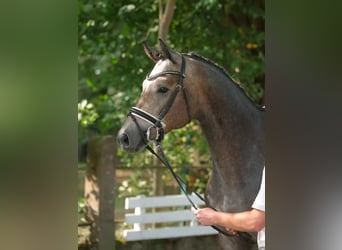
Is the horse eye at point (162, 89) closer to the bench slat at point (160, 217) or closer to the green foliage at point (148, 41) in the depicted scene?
the green foliage at point (148, 41)

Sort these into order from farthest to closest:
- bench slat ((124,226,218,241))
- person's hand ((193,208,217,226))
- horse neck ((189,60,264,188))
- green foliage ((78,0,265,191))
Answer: green foliage ((78,0,265,191)), bench slat ((124,226,218,241)), horse neck ((189,60,264,188)), person's hand ((193,208,217,226))

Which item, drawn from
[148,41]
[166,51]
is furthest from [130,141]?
[148,41]

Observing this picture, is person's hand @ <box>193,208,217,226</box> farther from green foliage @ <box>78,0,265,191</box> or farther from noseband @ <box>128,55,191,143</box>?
green foliage @ <box>78,0,265,191</box>

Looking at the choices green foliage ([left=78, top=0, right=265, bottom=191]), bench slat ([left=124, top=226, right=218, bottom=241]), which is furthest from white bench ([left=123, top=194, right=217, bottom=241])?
green foliage ([left=78, top=0, right=265, bottom=191])

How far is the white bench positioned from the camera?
5.32 meters

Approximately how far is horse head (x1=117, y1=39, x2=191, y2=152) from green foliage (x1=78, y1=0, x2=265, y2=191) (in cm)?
288

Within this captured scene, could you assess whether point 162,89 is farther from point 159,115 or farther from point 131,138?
point 131,138

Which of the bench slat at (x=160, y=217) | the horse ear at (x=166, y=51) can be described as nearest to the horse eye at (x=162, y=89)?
the horse ear at (x=166, y=51)

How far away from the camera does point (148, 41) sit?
18.2ft

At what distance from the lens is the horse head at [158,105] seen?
2307 mm

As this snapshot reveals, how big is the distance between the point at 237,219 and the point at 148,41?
3.54 metres
